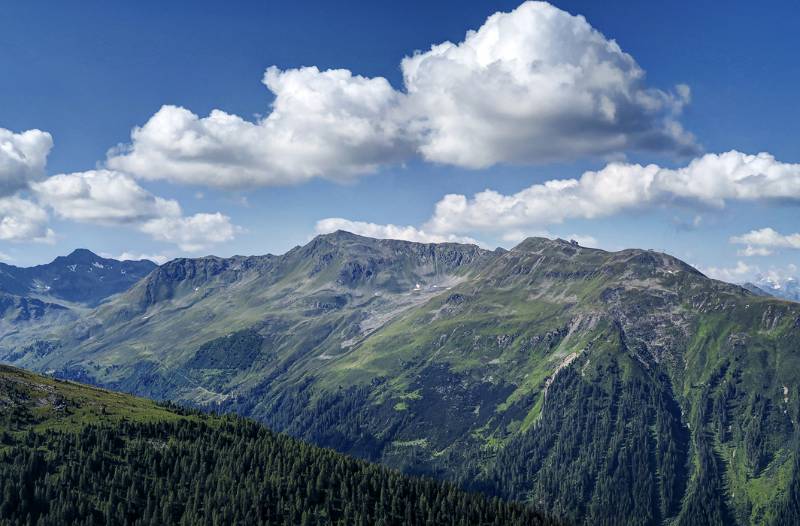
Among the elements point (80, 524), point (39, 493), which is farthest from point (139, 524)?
point (39, 493)

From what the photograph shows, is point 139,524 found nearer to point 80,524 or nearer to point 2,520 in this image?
point 80,524

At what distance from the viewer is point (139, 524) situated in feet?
650

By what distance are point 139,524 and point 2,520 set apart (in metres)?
37.2

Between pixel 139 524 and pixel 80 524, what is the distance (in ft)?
54.5

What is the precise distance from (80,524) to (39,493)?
2047 cm

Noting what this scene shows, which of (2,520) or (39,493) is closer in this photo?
(2,520)

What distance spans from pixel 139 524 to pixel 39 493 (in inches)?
1281

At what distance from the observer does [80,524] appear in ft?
623

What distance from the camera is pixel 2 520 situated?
186375mm

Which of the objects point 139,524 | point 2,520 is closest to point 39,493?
point 2,520

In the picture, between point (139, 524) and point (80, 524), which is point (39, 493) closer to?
point (80, 524)

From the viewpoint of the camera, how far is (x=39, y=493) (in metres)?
199

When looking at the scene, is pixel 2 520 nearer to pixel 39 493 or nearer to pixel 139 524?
pixel 39 493
